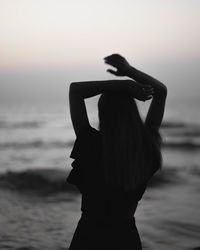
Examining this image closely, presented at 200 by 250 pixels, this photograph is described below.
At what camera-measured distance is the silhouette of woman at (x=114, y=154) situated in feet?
6.69

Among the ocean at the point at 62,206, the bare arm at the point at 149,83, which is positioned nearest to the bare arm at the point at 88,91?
the bare arm at the point at 149,83

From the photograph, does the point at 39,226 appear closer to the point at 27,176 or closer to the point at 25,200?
the point at 25,200

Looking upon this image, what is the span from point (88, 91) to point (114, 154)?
384mm

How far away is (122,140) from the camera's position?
2.02m

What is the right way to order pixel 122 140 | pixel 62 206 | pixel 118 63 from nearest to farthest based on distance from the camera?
pixel 122 140
pixel 118 63
pixel 62 206

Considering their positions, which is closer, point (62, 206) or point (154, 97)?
point (154, 97)

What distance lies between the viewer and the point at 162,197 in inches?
432

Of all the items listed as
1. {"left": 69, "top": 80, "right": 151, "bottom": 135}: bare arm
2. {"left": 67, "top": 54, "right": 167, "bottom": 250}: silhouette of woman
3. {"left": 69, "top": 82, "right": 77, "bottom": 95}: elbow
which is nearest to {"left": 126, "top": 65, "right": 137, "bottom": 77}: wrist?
{"left": 67, "top": 54, "right": 167, "bottom": 250}: silhouette of woman

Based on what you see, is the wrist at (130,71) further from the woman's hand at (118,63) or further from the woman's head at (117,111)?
the woman's head at (117,111)

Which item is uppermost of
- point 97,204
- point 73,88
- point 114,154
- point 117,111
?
point 73,88

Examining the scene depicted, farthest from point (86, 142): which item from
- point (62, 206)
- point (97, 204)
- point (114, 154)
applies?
point (62, 206)

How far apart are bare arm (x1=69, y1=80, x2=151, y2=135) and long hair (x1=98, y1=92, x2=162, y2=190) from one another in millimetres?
37

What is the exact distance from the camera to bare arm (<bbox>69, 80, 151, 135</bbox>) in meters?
2.06

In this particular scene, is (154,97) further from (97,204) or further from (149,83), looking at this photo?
(97,204)
